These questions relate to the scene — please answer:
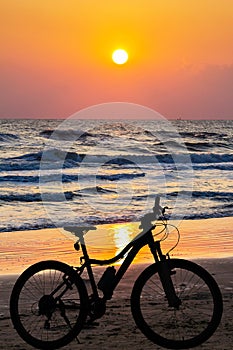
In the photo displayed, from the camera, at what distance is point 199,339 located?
5766 mm

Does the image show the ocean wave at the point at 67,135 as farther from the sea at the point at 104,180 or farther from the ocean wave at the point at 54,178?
the ocean wave at the point at 54,178

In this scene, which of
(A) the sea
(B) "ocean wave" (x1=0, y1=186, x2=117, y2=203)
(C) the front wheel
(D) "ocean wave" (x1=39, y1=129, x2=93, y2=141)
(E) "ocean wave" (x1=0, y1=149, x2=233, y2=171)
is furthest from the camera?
(D) "ocean wave" (x1=39, y1=129, x2=93, y2=141)

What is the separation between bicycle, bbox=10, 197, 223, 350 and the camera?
5723 mm

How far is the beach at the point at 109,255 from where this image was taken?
614 centimetres

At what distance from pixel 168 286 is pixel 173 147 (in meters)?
58.1

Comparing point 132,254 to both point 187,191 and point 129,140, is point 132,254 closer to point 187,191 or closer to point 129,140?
point 187,191

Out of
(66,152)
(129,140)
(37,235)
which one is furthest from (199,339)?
(129,140)

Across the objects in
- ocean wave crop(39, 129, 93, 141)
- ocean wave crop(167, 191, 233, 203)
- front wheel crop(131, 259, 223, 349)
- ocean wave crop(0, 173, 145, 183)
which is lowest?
ocean wave crop(39, 129, 93, 141)

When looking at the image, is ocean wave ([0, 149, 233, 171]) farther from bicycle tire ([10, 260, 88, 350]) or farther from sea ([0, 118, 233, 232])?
bicycle tire ([10, 260, 88, 350])

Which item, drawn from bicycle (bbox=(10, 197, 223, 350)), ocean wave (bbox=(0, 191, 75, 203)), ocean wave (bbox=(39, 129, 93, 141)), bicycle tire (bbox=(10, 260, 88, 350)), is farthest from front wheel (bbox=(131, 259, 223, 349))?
ocean wave (bbox=(39, 129, 93, 141))

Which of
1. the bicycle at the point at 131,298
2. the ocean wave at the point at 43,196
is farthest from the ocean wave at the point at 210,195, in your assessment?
the bicycle at the point at 131,298

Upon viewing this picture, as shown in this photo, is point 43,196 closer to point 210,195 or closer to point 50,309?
point 210,195

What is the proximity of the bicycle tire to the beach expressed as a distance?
0.53 feet

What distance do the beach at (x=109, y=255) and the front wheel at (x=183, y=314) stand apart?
0.51 feet
